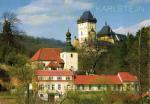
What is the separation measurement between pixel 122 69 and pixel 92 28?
4021 centimetres

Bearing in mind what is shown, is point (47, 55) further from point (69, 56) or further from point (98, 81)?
point (98, 81)

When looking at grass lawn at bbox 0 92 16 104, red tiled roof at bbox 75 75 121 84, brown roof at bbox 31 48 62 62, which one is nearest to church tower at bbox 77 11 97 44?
brown roof at bbox 31 48 62 62

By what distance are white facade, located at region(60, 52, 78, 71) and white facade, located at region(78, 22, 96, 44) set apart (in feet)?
105

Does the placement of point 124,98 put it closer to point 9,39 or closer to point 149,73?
point 149,73

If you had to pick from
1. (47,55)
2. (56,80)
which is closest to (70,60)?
(47,55)

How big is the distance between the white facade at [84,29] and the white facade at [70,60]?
31858mm

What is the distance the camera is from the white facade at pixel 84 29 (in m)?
93.1

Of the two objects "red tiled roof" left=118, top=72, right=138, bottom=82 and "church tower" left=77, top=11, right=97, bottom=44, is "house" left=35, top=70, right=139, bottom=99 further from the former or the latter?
"church tower" left=77, top=11, right=97, bottom=44

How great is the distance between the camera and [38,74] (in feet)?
154

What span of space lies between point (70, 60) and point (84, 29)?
3584cm

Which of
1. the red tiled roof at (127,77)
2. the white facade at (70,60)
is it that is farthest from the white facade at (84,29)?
the red tiled roof at (127,77)

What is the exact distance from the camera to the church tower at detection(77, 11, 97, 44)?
304ft

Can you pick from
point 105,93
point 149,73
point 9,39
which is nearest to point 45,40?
point 9,39

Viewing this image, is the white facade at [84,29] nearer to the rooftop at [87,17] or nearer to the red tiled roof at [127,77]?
the rooftop at [87,17]
